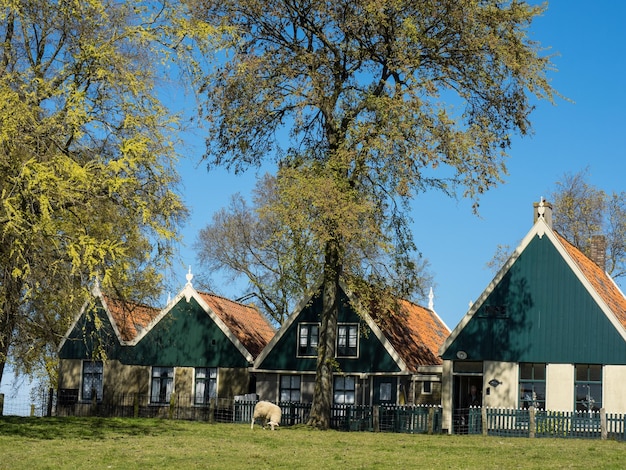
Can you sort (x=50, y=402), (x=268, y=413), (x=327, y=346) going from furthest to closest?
(x=50, y=402), (x=327, y=346), (x=268, y=413)

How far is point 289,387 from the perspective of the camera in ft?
165

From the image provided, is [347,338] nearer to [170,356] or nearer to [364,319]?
[364,319]

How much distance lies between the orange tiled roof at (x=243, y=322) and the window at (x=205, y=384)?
221cm

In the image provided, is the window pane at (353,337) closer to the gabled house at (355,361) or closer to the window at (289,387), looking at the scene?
the gabled house at (355,361)

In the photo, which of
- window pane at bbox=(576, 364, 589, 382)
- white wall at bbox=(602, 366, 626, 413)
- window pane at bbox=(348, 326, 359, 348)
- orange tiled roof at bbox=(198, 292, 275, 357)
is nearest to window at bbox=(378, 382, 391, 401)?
window pane at bbox=(348, 326, 359, 348)

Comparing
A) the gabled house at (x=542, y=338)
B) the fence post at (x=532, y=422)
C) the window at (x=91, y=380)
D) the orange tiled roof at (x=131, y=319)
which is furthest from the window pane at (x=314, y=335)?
the fence post at (x=532, y=422)

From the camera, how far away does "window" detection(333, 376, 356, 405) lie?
161ft

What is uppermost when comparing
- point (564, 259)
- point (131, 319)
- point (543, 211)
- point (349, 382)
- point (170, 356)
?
point (543, 211)

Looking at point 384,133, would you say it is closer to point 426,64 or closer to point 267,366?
point 426,64

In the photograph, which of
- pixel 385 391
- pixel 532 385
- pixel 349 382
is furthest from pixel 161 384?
pixel 532 385

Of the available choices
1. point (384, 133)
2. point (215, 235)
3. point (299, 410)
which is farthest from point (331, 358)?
point (215, 235)

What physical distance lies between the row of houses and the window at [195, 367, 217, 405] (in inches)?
2.4

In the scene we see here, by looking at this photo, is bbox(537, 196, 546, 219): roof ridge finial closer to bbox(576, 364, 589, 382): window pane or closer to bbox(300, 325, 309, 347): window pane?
bbox(576, 364, 589, 382): window pane

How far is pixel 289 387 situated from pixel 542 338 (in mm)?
13582
